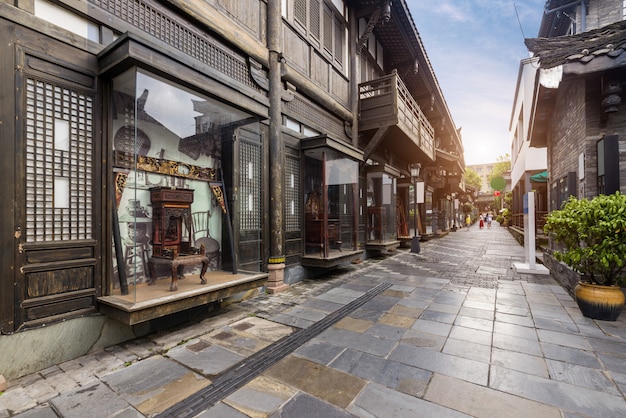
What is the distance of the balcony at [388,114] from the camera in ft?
27.2

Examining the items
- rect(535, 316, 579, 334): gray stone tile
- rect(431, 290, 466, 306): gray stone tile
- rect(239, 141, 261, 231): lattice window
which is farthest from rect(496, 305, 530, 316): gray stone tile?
rect(239, 141, 261, 231): lattice window

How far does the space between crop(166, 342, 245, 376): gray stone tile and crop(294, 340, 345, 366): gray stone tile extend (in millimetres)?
669

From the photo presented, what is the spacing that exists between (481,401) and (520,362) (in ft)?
3.21

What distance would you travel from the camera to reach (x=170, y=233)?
4.13 metres

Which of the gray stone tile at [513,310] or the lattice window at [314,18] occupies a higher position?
the lattice window at [314,18]

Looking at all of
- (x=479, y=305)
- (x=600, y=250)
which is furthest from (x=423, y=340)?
(x=600, y=250)

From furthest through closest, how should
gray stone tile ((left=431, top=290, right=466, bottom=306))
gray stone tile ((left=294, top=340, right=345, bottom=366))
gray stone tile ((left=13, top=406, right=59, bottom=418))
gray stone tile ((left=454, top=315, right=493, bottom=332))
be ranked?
gray stone tile ((left=431, top=290, right=466, bottom=306)), gray stone tile ((left=454, top=315, right=493, bottom=332)), gray stone tile ((left=294, top=340, right=345, bottom=366)), gray stone tile ((left=13, top=406, right=59, bottom=418))

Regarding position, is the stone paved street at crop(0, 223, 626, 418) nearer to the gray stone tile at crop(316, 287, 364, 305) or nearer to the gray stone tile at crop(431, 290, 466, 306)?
the gray stone tile at crop(431, 290, 466, 306)

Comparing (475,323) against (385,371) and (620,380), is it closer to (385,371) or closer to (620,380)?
(620,380)

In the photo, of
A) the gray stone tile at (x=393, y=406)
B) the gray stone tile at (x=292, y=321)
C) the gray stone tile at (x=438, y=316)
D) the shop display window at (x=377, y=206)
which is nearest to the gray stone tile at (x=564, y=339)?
the gray stone tile at (x=438, y=316)

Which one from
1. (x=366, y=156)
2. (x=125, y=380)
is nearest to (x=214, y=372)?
(x=125, y=380)

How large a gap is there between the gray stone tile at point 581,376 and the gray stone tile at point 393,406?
4.20 ft

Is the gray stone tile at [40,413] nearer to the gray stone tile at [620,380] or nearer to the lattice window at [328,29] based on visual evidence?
the gray stone tile at [620,380]

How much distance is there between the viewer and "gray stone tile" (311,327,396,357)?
3.16 meters
